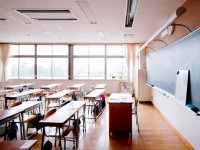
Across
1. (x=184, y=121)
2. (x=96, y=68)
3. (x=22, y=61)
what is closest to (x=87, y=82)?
(x=96, y=68)

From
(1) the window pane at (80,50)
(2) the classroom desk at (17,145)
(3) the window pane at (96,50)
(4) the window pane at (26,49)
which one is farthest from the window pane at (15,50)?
(2) the classroom desk at (17,145)

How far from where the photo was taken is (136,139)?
411 centimetres

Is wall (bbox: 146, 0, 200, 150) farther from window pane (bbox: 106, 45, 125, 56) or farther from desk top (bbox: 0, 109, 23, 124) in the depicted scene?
window pane (bbox: 106, 45, 125, 56)

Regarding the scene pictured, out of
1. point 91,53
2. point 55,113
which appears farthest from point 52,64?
point 55,113

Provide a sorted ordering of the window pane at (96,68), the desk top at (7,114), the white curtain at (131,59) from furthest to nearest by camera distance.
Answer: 1. the window pane at (96,68)
2. the white curtain at (131,59)
3. the desk top at (7,114)

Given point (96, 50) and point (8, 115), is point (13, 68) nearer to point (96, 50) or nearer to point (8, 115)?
point (96, 50)

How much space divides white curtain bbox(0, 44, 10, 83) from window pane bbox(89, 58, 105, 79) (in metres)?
4.74

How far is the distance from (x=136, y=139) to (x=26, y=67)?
8.77 meters

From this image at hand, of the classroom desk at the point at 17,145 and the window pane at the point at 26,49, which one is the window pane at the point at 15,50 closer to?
the window pane at the point at 26,49

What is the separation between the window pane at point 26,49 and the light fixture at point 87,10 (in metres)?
6.50

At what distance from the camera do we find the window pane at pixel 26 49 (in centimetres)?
1088

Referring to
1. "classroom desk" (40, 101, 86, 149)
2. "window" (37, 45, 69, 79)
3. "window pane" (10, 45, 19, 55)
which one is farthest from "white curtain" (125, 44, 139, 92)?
"classroom desk" (40, 101, 86, 149)

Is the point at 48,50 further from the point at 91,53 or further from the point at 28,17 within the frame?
the point at 28,17

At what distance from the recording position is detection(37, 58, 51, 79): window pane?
10859mm
